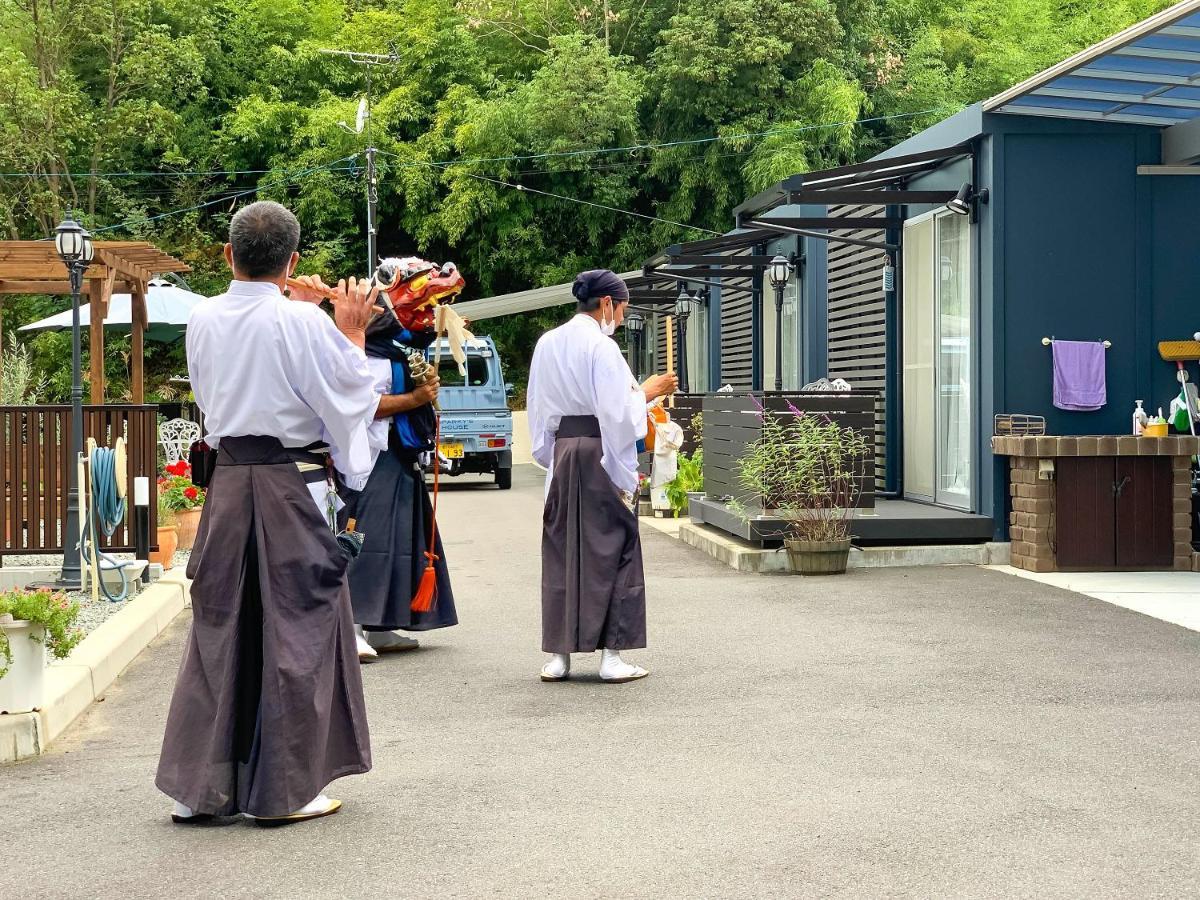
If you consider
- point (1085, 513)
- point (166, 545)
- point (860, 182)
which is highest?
point (860, 182)

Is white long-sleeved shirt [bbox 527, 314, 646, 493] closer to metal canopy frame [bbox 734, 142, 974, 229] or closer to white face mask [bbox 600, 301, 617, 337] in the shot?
white face mask [bbox 600, 301, 617, 337]

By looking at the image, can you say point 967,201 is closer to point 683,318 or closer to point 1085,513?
point 1085,513

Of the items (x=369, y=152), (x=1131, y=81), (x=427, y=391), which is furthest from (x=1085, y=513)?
(x=369, y=152)

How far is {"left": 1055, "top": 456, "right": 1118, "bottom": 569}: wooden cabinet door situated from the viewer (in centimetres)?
1164

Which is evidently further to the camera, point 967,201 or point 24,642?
point 967,201

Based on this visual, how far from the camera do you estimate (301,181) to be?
39219 millimetres

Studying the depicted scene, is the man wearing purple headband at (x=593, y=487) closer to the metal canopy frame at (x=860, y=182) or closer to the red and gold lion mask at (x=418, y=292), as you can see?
the red and gold lion mask at (x=418, y=292)

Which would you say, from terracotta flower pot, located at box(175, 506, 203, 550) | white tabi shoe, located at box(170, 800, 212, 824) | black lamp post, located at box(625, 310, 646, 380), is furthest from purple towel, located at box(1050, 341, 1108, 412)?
black lamp post, located at box(625, 310, 646, 380)

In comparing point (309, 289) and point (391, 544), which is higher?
point (309, 289)

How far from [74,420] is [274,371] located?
647cm

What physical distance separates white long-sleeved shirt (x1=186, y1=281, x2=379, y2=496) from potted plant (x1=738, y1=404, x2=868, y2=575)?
24.0 feet

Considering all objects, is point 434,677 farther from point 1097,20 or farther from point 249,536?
point 1097,20

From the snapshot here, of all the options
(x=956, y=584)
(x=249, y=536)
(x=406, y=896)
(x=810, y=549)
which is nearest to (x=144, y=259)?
(x=810, y=549)

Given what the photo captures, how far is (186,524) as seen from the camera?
526 inches
